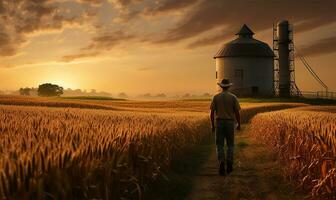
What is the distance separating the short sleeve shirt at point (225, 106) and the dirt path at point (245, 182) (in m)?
1.77

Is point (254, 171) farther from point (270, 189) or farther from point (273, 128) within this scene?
point (273, 128)

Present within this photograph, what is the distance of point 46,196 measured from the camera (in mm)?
5375

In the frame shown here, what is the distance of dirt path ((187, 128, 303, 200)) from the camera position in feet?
35.7

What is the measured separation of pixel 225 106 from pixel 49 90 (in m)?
129

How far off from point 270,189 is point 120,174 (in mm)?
5216

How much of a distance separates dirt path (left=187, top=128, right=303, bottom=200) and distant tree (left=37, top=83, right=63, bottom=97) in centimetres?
12489

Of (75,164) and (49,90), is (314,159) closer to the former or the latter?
(75,164)

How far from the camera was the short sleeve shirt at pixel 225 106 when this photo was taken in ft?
45.0

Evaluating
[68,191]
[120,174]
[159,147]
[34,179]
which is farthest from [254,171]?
[34,179]

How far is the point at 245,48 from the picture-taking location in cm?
8200

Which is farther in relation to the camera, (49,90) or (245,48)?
(49,90)

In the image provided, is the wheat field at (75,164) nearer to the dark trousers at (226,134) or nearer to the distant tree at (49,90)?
the dark trousers at (226,134)

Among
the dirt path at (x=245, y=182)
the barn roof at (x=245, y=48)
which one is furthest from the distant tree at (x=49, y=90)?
the dirt path at (x=245, y=182)

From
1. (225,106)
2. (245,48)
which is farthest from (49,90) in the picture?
(225,106)
